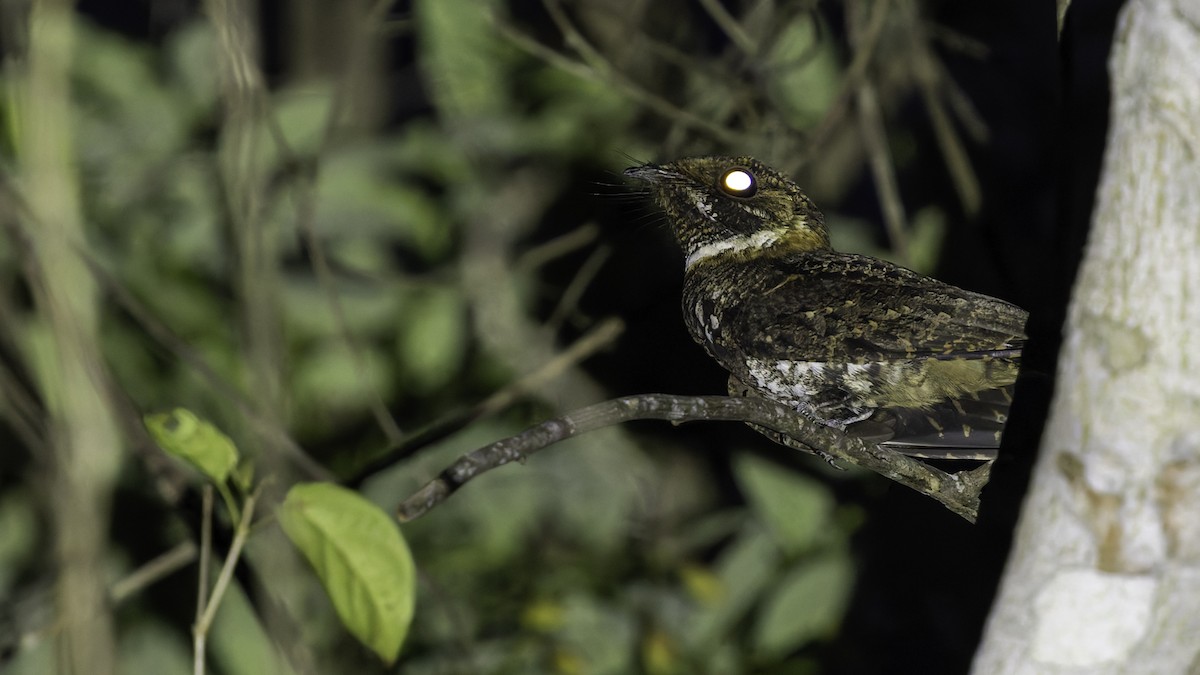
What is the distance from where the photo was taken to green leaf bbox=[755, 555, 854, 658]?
3.07 m

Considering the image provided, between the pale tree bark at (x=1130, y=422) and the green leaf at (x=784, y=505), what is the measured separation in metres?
1.76

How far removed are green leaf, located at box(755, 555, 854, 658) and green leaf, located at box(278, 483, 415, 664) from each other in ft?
5.40

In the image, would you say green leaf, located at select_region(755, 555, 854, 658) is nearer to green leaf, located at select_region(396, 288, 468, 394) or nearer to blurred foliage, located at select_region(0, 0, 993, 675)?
blurred foliage, located at select_region(0, 0, 993, 675)

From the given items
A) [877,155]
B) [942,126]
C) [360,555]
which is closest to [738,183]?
[877,155]

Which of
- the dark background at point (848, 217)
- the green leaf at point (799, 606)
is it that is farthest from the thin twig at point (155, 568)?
the green leaf at point (799, 606)

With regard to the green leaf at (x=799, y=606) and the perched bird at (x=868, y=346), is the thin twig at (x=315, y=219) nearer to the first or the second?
the perched bird at (x=868, y=346)

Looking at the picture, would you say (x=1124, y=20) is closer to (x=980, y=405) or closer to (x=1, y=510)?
(x=980, y=405)

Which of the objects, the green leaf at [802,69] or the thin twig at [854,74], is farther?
the green leaf at [802,69]

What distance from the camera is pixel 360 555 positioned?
1.59 meters

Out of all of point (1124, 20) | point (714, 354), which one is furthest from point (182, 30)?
point (1124, 20)

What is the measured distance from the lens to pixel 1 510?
3.39m

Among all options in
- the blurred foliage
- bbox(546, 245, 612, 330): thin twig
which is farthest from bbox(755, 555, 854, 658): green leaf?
bbox(546, 245, 612, 330): thin twig

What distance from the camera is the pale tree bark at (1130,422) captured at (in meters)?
1.24

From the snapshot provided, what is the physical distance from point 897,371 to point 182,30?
219cm
